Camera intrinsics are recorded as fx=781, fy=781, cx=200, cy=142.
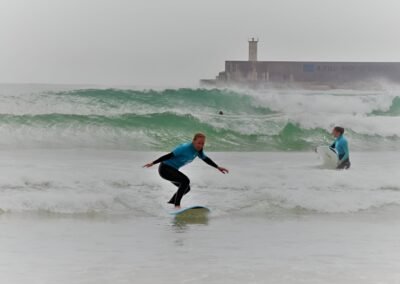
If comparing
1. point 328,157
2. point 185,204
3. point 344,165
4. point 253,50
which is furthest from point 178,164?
point 253,50

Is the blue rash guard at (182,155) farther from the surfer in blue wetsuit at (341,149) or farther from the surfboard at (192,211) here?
the surfer in blue wetsuit at (341,149)

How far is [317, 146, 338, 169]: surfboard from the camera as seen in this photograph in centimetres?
1250

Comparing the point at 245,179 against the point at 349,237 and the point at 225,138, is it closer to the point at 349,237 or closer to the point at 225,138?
the point at 349,237

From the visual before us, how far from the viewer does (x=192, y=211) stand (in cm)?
834

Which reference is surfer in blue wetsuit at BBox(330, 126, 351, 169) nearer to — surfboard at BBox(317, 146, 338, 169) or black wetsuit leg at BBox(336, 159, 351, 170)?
black wetsuit leg at BBox(336, 159, 351, 170)

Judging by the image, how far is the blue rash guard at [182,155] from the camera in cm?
850

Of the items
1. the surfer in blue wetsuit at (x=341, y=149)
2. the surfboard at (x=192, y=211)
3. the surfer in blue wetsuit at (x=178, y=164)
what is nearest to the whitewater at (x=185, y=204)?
the surfboard at (x=192, y=211)

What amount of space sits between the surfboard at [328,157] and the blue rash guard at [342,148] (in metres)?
0.29

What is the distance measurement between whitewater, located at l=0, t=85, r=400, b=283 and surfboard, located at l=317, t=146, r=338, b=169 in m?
0.20

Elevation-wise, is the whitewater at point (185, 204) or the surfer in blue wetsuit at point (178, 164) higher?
the surfer in blue wetsuit at point (178, 164)

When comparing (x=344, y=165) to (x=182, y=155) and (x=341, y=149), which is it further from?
(x=182, y=155)

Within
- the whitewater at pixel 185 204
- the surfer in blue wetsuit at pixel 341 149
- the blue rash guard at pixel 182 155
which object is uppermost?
the blue rash guard at pixel 182 155

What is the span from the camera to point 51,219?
319 inches

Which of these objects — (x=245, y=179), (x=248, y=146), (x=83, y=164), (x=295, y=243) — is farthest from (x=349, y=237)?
(x=248, y=146)
